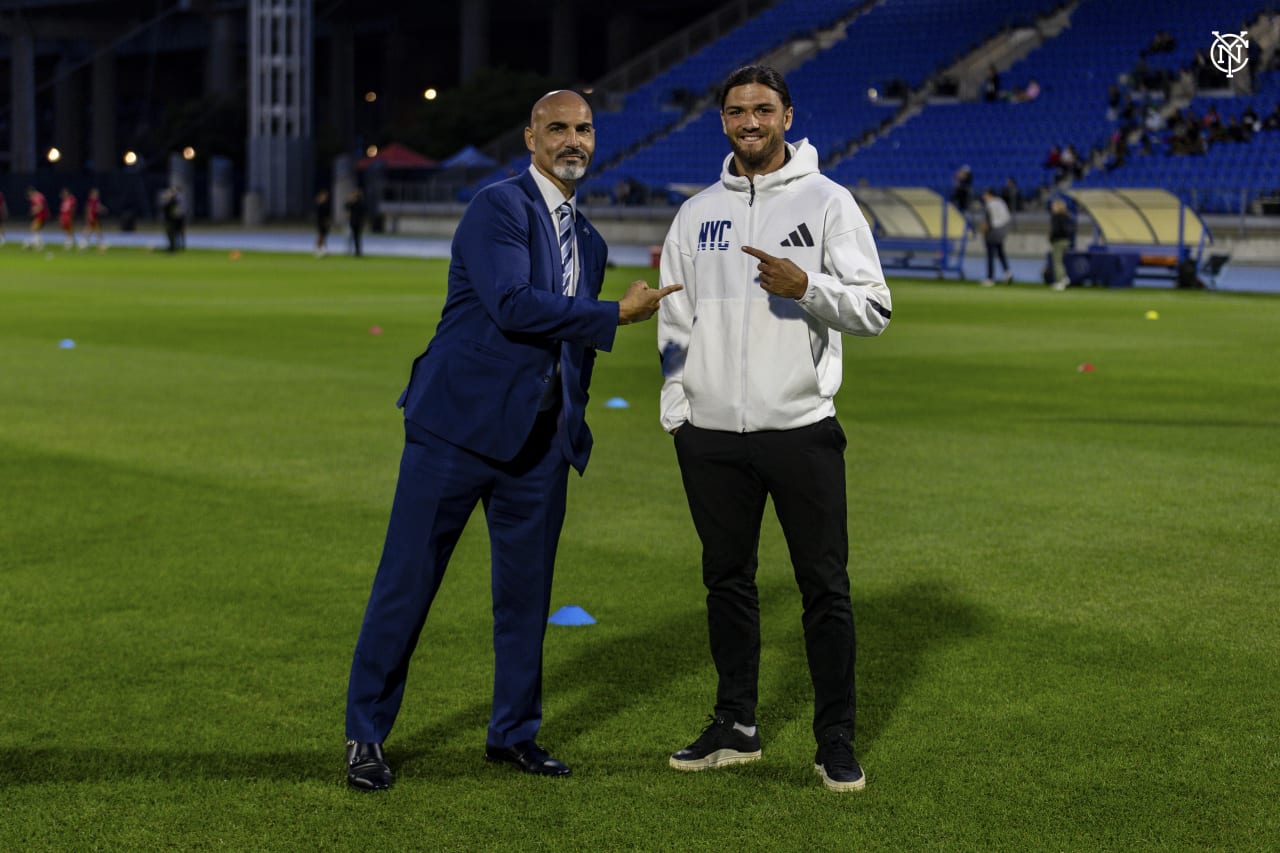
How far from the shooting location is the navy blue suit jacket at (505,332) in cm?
526

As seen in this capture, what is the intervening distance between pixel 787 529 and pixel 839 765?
74 cm

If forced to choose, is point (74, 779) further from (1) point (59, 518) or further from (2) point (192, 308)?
(2) point (192, 308)

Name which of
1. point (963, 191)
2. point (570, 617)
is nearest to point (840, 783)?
point (570, 617)

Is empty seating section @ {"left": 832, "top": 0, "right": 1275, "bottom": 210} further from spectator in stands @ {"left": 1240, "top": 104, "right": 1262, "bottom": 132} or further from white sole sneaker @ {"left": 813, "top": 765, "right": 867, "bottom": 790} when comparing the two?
white sole sneaker @ {"left": 813, "top": 765, "right": 867, "bottom": 790}

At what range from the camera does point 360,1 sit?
84438mm

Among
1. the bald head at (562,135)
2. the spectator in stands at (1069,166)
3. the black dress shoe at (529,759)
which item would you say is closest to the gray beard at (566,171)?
the bald head at (562,135)

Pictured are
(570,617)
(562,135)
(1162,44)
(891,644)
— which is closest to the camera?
(562,135)

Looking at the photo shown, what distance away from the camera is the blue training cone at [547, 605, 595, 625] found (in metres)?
7.77

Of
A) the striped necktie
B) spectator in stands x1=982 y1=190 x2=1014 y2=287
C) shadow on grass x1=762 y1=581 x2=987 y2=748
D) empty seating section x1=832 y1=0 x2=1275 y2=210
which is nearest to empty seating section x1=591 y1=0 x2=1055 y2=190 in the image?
empty seating section x1=832 y1=0 x2=1275 y2=210

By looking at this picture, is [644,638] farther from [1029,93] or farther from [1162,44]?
[1029,93]

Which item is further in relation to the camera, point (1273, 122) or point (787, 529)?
point (1273, 122)

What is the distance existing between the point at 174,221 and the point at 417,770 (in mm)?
45292

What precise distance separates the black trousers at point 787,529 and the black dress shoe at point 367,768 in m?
1.13

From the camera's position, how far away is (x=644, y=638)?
7.52 metres
